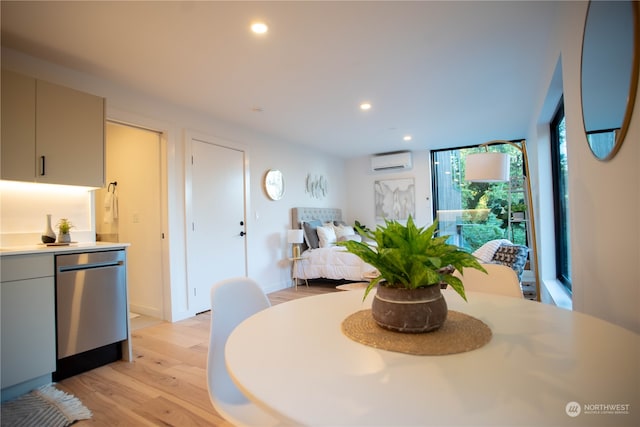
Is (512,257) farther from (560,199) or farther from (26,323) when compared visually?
(26,323)

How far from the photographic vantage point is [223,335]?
4.16 ft

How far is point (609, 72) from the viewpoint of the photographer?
1.22 meters

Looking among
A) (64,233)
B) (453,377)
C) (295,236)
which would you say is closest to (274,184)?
(295,236)

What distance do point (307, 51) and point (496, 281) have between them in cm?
210

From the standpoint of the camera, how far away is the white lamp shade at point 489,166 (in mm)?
3020

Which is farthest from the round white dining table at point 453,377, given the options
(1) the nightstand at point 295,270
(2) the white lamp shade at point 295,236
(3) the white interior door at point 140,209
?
(1) the nightstand at point 295,270

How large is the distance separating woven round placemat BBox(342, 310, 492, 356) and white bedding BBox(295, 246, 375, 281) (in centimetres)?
376

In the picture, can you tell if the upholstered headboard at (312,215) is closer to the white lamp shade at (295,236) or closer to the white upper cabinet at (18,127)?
the white lamp shade at (295,236)

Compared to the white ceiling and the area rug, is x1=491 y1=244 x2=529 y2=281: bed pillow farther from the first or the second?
the area rug

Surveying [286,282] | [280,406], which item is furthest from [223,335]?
[286,282]

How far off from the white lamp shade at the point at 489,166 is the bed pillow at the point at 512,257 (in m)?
0.81

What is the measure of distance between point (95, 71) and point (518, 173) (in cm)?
623

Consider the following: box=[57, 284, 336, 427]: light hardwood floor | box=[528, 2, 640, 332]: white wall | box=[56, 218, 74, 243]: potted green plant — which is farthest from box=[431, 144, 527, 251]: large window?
box=[56, 218, 74, 243]: potted green plant

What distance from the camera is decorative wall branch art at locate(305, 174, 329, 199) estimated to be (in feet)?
19.2
